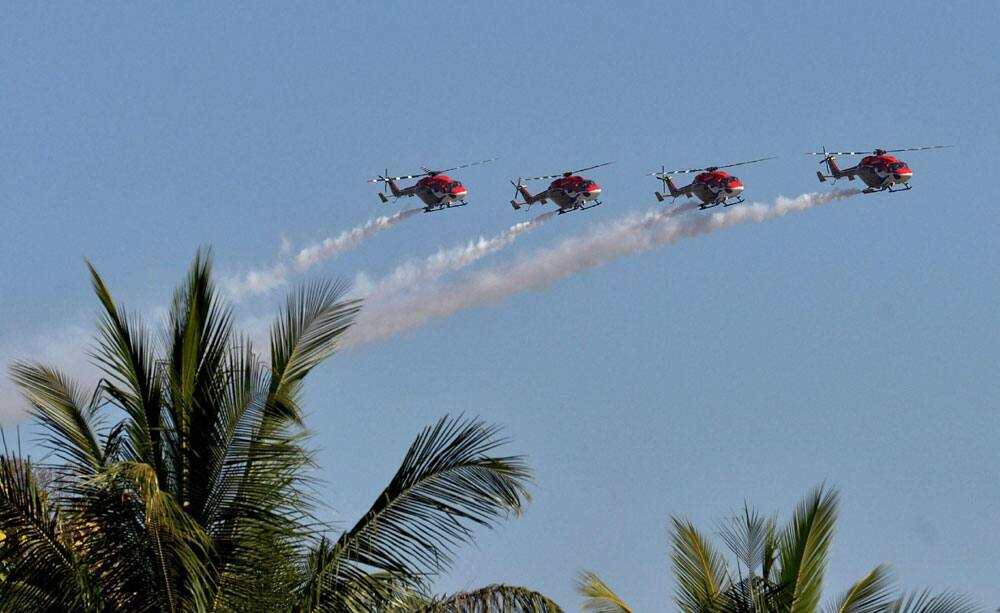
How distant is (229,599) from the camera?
50.5 feet

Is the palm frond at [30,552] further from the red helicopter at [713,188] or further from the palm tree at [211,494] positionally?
the red helicopter at [713,188]

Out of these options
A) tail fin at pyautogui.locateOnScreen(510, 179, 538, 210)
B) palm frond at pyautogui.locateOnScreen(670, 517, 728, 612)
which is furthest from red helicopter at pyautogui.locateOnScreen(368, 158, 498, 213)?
palm frond at pyautogui.locateOnScreen(670, 517, 728, 612)

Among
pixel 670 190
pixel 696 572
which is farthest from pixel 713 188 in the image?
pixel 696 572

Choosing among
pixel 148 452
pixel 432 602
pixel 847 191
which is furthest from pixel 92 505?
pixel 847 191

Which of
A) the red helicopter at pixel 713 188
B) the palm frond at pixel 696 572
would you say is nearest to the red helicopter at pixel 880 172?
the red helicopter at pixel 713 188

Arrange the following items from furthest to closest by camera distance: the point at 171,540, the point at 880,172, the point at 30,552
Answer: the point at 880,172, the point at 30,552, the point at 171,540

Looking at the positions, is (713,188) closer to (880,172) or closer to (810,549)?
(880,172)

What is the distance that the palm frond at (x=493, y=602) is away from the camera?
53.3 ft

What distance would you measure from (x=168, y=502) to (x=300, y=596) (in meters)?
1.73

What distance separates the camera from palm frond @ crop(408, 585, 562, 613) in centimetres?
1623

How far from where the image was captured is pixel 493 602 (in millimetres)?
16594

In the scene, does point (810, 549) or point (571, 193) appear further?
point (571, 193)

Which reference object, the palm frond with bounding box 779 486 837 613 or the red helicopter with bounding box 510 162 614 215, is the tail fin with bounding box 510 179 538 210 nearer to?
the red helicopter with bounding box 510 162 614 215

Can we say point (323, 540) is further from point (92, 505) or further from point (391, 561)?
point (92, 505)
